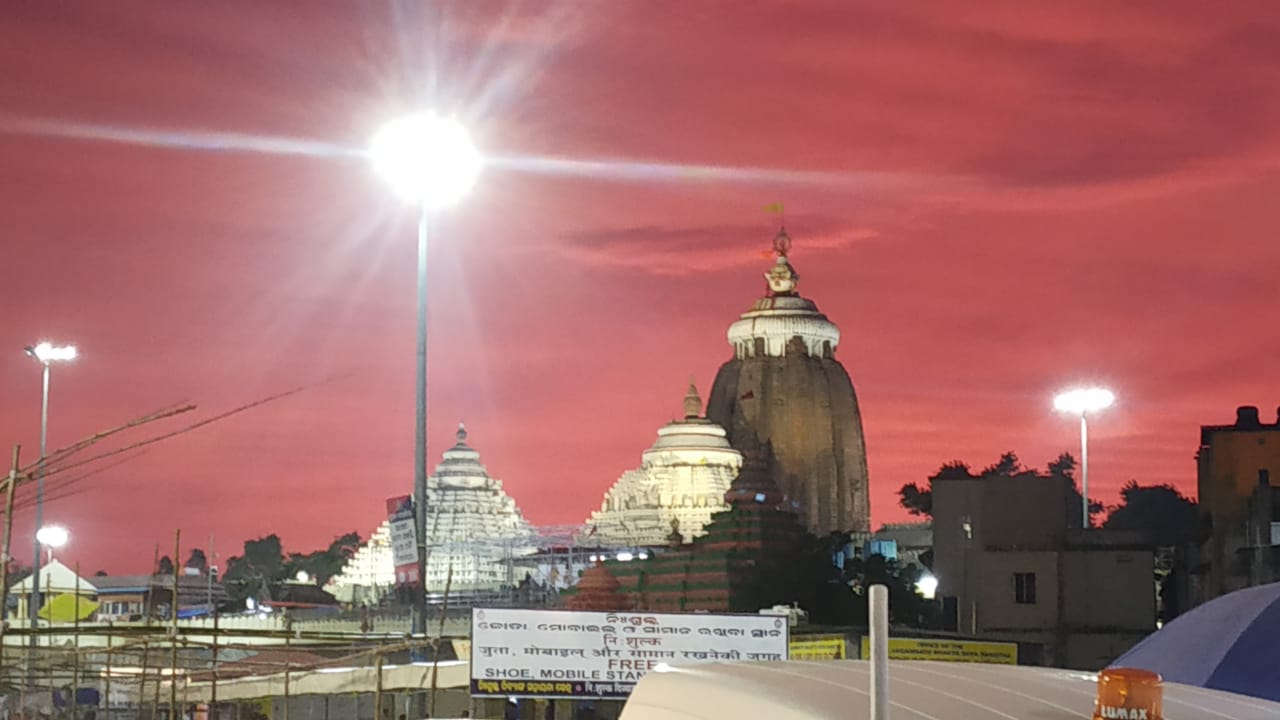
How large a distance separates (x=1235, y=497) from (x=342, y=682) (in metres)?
31.3

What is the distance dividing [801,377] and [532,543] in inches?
1114

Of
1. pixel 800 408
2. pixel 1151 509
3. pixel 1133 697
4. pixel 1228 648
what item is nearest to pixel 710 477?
pixel 800 408

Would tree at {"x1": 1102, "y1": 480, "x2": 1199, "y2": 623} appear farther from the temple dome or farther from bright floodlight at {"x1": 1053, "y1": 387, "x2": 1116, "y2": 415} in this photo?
the temple dome

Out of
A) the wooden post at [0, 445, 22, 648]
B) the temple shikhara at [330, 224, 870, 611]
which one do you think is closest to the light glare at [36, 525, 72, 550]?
the temple shikhara at [330, 224, 870, 611]

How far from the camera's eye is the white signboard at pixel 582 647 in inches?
866

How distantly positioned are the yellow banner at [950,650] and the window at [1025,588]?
1895cm

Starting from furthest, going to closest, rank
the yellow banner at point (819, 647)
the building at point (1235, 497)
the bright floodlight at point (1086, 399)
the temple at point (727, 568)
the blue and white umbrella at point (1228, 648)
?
the temple at point (727, 568) → the bright floodlight at point (1086, 399) → the building at point (1235, 497) → the yellow banner at point (819, 647) → the blue and white umbrella at point (1228, 648)

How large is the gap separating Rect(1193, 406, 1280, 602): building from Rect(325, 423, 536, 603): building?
5522 cm

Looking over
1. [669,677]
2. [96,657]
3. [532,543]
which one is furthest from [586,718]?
[532,543]

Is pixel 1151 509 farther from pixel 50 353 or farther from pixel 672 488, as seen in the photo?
pixel 50 353

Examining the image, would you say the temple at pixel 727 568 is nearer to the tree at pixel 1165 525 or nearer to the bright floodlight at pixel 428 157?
the tree at pixel 1165 525

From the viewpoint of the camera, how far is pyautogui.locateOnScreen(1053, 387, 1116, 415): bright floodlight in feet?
194

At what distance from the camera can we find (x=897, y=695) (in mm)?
9531

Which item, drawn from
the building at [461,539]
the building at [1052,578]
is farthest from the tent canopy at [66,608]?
the building at [1052,578]
